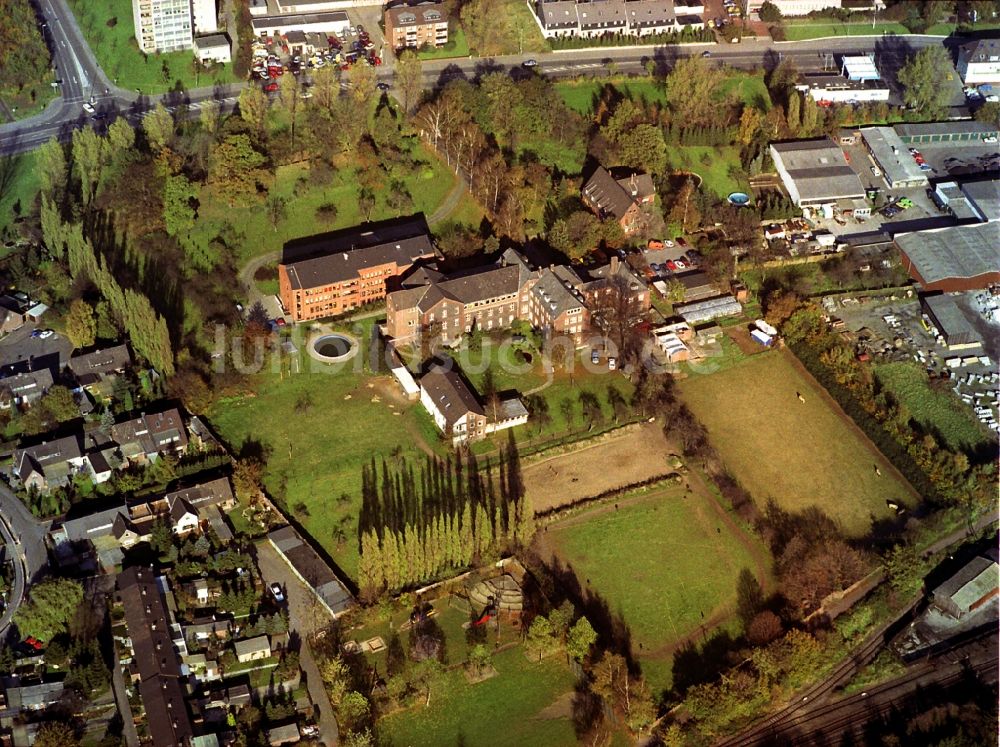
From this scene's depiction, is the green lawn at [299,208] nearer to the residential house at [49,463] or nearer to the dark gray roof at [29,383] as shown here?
the dark gray roof at [29,383]

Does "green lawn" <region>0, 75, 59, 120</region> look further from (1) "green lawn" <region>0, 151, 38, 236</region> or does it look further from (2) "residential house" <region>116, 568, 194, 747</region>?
(2) "residential house" <region>116, 568, 194, 747</region>

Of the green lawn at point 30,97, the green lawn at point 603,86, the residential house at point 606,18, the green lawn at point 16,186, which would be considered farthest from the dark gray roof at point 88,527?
the residential house at point 606,18

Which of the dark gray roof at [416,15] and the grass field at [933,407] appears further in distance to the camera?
the dark gray roof at [416,15]

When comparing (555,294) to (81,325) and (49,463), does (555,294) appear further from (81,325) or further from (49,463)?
(49,463)

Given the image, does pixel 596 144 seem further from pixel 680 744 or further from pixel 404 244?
pixel 680 744

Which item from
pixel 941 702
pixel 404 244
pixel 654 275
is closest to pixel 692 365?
pixel 654 275

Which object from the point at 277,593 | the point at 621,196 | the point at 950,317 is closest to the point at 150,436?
the point at 277,593
